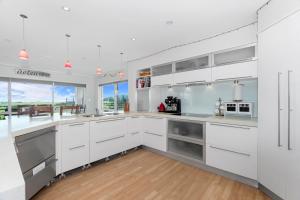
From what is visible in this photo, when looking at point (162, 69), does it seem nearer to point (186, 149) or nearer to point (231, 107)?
point (231, 107)

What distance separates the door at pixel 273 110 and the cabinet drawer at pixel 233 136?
0.11 meters

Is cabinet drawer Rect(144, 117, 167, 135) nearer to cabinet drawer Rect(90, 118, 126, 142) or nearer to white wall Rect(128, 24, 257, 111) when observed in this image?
cabinet drawer Rect(90, 118, 126, 142)

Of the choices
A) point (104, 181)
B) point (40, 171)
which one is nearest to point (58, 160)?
point (40, 171)

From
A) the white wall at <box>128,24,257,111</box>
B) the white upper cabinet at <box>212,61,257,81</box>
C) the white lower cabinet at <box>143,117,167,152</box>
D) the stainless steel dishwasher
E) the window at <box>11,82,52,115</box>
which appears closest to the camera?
the stainless steel dishwasher

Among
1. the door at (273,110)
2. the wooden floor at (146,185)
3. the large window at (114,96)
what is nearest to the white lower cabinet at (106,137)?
the wooden floor at (146,185)

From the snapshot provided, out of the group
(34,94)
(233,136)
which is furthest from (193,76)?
(34,94)

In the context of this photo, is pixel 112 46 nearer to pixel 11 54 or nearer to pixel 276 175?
pixel 11 54

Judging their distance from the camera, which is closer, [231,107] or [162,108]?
[231,107]

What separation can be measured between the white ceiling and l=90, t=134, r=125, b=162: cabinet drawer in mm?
2010

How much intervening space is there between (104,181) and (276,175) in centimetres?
221

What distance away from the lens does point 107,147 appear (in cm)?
283

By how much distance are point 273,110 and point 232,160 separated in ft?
3.04

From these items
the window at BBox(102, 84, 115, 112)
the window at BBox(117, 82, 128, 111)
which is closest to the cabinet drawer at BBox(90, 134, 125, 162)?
the window at BBox(117, 82, 128, 111)

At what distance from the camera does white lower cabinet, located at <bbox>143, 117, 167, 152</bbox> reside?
315 cm
